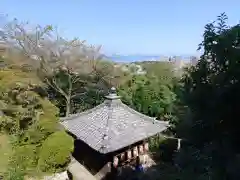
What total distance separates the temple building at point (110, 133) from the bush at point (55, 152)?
47.1 inches

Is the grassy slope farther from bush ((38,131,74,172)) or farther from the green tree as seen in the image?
the green tree

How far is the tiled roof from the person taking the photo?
961 cm

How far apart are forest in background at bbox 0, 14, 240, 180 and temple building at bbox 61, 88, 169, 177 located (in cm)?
121

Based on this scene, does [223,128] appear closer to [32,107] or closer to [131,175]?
[32,107]

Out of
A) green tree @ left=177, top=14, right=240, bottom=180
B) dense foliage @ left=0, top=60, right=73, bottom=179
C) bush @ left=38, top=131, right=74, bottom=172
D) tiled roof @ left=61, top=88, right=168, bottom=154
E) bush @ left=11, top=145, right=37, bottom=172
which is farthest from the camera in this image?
tiled roof @ left=61, top=88, right=168, bottom=154

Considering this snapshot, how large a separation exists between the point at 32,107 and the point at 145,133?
4402 mm

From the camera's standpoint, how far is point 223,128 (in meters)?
3.44

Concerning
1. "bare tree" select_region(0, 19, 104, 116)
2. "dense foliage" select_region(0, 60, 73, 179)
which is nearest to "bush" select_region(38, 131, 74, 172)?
"dense foliage" select_region(0, 60, 73, 179)

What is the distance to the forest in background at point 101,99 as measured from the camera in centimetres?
324

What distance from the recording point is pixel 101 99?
742 inches

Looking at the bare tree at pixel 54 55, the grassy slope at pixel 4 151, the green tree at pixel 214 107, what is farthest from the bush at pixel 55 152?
the bare tree at pixel 54 55

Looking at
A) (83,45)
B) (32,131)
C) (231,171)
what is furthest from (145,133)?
(83,45)

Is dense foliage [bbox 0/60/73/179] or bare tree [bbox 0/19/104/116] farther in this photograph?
bare tree [bbox 0/19/104/116]

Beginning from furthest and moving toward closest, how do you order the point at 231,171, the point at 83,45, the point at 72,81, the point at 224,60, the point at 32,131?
the point at 83,45 → the point at 72,81 → the point at 32,131 → the point at 224,60 → the point at 231,171
